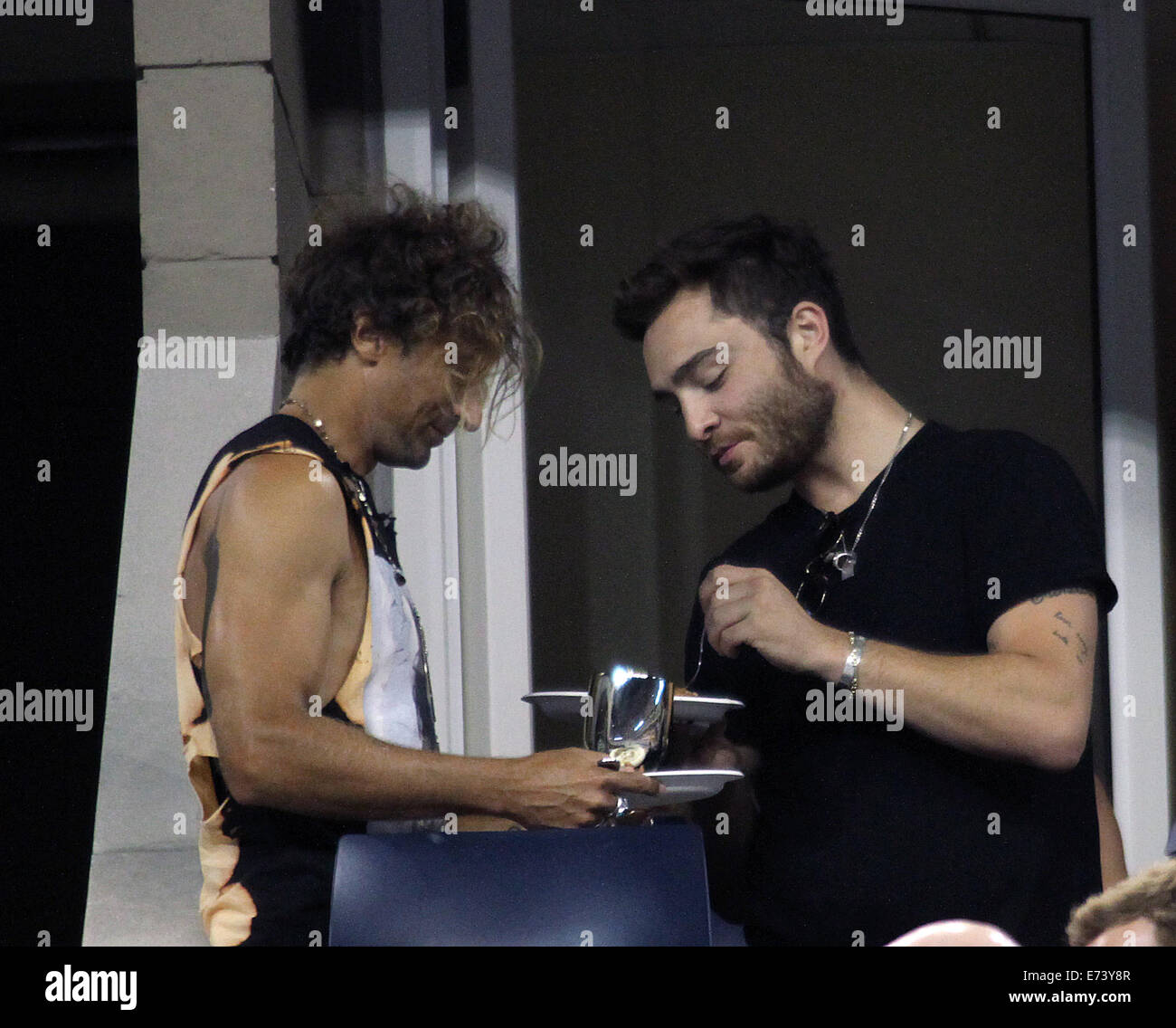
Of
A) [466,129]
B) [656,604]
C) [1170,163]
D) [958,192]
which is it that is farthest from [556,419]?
[1170,163]

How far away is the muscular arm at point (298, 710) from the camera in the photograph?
4.74 ft

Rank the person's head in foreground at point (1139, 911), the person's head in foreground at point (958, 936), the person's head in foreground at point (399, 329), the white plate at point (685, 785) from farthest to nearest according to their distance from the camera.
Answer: the person's head in foreground at point (399, 329), the white plate at point (685, 785), the person's head in foreground at point (1139, 911), the person's head in foreground at point (958, 936)

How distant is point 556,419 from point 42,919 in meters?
1.60

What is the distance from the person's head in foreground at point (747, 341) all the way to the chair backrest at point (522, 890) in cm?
72

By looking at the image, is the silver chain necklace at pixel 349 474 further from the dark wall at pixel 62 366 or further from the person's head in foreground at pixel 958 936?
the dark wall at pixel 62 366

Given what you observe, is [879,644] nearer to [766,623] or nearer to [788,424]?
[766,623]

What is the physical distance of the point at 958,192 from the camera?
3.34 m

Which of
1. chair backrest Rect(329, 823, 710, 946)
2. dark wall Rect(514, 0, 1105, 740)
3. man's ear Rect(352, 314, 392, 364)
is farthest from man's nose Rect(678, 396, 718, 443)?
dark wall Rect(514, 0, 1105, 740)

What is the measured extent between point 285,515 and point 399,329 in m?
0.38

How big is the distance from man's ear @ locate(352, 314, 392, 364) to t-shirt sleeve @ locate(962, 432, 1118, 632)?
0.78 metres

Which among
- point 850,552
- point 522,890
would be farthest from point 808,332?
point 522,890

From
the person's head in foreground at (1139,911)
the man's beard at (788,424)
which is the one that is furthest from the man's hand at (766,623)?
the person's head in foreground at (1139,911)

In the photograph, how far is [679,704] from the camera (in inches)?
63.8

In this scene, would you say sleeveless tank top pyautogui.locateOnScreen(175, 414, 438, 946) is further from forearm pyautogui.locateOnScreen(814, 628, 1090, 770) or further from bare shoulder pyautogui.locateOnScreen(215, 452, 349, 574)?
forearm pyautogui.locateOnScreen(814, 628, 1090, 770)
